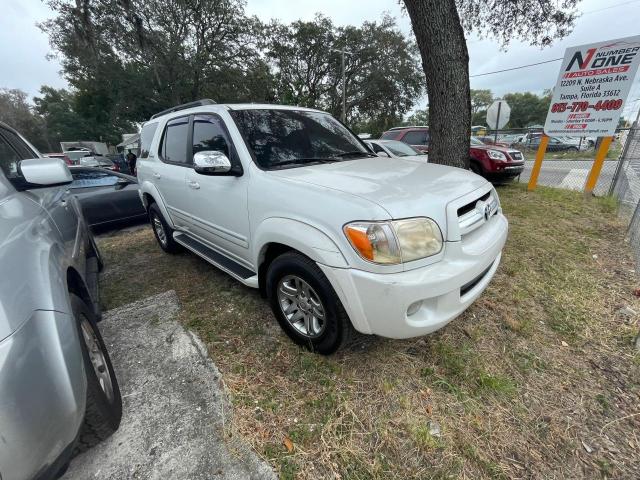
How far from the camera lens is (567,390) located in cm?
190

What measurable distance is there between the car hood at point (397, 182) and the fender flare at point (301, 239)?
0.97 ft

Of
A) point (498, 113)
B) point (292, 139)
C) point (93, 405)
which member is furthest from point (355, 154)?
point (498, 113)

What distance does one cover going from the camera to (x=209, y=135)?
2748 mm

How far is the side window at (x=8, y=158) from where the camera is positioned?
2.11 metres

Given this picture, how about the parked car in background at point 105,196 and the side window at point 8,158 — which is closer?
the side window at point 8,158

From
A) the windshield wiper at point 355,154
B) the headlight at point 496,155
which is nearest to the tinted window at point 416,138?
the headlight at point 496,155

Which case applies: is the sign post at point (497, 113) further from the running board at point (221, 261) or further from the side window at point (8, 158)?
the side window at point (8, 158)

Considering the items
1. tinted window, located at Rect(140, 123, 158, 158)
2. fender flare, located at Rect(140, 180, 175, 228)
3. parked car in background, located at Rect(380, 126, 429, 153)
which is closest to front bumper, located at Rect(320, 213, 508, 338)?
fender flare, located at Rect(140, 180, 175, 228)

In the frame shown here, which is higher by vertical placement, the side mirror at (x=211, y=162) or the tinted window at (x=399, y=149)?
the side mirror at (x=211, y=162)

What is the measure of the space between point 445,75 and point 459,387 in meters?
4.03

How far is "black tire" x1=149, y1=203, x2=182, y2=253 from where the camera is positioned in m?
3.81

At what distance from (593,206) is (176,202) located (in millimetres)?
7165

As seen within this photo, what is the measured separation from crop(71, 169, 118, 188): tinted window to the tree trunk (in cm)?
566

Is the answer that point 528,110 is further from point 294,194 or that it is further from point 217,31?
point 294,194
